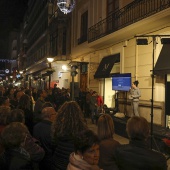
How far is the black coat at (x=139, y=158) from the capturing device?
3064mm

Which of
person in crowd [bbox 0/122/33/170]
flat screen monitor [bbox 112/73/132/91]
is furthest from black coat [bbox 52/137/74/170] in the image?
flat screen monitor [bbox 112/73/132/91]

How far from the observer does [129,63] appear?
48.5ft

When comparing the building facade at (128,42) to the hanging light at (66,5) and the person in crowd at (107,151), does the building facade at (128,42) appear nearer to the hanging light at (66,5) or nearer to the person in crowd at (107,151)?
the hanging light at (66,5)

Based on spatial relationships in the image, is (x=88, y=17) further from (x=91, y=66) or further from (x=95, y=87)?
(x=95, y=87)

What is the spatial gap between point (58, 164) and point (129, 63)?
11.5 metres

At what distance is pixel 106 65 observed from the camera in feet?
55.4

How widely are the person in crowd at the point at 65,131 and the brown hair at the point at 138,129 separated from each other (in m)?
0.73

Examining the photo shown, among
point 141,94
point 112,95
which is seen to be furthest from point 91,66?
point 141,94

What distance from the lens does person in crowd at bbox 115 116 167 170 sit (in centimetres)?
307

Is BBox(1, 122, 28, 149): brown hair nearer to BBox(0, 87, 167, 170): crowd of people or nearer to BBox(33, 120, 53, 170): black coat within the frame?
BBox(0, 87, 167, 170): crowd of people

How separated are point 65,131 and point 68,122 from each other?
0.18 meters

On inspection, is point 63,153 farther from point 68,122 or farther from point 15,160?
point 15,160

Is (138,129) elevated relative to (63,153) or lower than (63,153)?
elevated

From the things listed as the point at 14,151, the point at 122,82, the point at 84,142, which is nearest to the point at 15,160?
the point at 14,151
